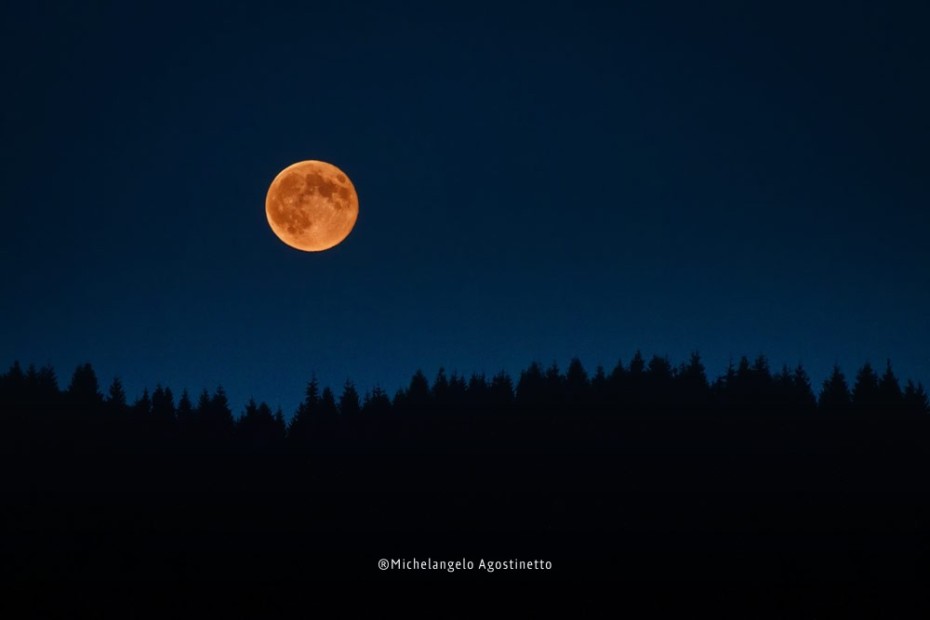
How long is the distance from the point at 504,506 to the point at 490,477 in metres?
10.2

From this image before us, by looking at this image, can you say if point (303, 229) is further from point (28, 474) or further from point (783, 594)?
point (28, 474)

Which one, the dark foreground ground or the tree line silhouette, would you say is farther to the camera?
the tree line silhouette

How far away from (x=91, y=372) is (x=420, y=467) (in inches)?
2237

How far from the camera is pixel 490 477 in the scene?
95.6 meters

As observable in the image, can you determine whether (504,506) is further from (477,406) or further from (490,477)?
(477,406)

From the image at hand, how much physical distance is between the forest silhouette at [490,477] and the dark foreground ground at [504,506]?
1.01 feet

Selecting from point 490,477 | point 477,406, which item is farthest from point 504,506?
point 477,406

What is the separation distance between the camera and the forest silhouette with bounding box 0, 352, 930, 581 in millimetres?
73562

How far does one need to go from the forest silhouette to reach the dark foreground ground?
31cm

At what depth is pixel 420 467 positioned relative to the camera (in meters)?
103

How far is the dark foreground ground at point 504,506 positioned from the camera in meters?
70.9

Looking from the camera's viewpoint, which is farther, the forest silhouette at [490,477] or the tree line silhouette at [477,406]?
the tree line silhouette at [477,406]

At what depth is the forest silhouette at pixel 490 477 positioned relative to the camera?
73562 millimetres

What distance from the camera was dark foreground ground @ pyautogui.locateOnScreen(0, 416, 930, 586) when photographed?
70938mm
